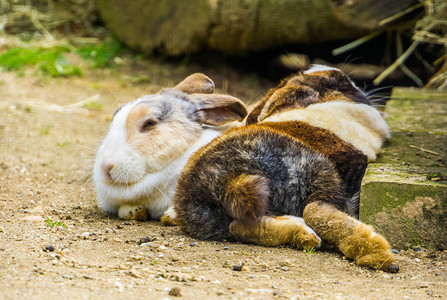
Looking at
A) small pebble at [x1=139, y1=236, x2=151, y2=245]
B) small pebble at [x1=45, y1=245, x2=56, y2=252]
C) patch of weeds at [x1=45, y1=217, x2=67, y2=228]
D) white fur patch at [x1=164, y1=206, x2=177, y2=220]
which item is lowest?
patch of weeds at [x1=45, y1=217, x2=67, y2=228]

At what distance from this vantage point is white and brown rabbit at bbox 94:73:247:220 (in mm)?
3547

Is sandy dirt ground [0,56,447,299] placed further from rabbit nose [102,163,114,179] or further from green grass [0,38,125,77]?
green grass [0,38,125,77]

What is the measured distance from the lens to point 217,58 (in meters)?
7.38

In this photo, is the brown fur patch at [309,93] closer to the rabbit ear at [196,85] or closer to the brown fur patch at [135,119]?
the rabbit ear at [196,85]

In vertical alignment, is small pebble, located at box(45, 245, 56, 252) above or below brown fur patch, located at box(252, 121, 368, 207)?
below

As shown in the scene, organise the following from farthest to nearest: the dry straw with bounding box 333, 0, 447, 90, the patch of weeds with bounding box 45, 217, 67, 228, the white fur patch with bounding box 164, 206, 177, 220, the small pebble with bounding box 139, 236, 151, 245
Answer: the dry straw with bounding box 333, 0, 447, 90 → the white fur patch with bounding box 164, 206, 177, 220 → the patch of weeds with bounding box 45, 217, 67, 228 → the small pebble with bounding box 139, 236, 151, 245

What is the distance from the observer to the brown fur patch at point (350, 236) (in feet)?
8.85

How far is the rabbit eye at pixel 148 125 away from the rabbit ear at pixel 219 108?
38 cm

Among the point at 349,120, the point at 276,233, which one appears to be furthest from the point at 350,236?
the point at 349,120

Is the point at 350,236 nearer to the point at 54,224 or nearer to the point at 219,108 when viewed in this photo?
the point at 219,108

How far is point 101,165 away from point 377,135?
189 centimetres

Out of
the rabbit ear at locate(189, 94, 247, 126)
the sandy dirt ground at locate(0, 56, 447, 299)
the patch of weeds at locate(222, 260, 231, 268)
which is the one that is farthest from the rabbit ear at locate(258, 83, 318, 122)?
the patch of weeds at locate(222, 260, 231, 268)

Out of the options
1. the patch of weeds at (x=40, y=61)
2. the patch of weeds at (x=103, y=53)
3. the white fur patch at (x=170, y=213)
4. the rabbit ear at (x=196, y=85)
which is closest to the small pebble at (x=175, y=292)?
the white fur patch at (x=170, y=213)

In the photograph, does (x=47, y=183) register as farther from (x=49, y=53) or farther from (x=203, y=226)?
(x=49, y=53)
